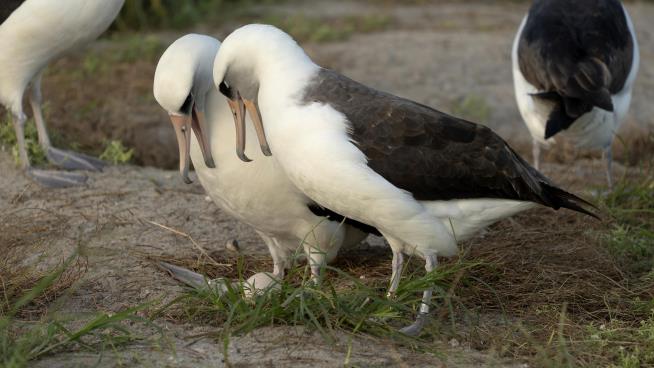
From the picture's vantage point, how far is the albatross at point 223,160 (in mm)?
4727

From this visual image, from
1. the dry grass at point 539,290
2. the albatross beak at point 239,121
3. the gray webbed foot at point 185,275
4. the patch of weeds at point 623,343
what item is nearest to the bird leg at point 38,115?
the dry grass at point 539,290

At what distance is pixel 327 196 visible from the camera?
445 cm

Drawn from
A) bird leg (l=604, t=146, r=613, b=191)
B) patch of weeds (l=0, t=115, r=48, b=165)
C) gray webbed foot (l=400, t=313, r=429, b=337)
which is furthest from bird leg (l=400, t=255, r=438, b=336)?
patch of weeds (l=0, t=115, r=48, b=165)

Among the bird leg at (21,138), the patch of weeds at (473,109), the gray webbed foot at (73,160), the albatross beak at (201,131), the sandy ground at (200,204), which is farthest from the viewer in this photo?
the patch of weeds at (473,109)

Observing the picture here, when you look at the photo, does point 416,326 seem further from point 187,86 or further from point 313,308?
point 187,86

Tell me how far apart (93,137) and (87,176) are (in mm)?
1187

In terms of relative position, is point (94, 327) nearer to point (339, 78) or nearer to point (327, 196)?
point (327, 196)

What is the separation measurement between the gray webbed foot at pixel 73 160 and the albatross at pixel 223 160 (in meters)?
2.06

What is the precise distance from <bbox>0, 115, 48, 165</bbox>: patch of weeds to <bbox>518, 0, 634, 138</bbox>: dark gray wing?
10.8ft

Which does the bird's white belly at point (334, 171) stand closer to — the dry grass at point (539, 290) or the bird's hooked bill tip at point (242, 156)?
the bird's hooked bill tip at point (242, 156)

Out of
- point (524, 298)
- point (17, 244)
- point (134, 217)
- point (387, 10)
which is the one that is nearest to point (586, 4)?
point (524, 298)

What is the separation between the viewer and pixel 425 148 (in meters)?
4.57

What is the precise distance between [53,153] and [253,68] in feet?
9.05

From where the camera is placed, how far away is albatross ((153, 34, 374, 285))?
15.5 ft
